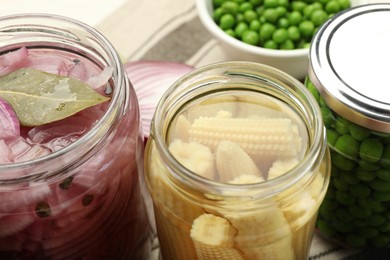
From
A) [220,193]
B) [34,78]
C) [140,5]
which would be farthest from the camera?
[140,5]

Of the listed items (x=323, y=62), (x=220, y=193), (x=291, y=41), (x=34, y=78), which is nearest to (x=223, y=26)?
(x=291, y=41)

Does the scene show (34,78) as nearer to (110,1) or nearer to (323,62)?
(323,62)

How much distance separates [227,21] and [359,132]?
0.51 meters

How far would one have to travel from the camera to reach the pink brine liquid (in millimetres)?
767

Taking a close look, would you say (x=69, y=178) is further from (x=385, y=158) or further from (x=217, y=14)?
(x=217, y=14)

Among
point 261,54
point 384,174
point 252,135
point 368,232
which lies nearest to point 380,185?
point 384,174

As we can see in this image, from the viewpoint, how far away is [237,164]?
0.76 metres

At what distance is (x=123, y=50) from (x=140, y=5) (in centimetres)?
14

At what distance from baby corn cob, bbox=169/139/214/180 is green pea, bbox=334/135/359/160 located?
26cm

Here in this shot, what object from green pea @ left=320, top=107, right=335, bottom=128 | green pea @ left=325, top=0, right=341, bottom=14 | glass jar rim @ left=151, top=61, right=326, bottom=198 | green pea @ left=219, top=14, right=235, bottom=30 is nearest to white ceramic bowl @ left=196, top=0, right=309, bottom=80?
green pea @ left=219, top=14, right=235, bottom=30

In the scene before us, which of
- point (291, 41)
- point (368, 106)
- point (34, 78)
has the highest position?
point (34, 78)

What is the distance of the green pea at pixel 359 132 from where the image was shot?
2.97 feet

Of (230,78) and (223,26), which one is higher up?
(230,78)

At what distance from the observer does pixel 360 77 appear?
923 mm
